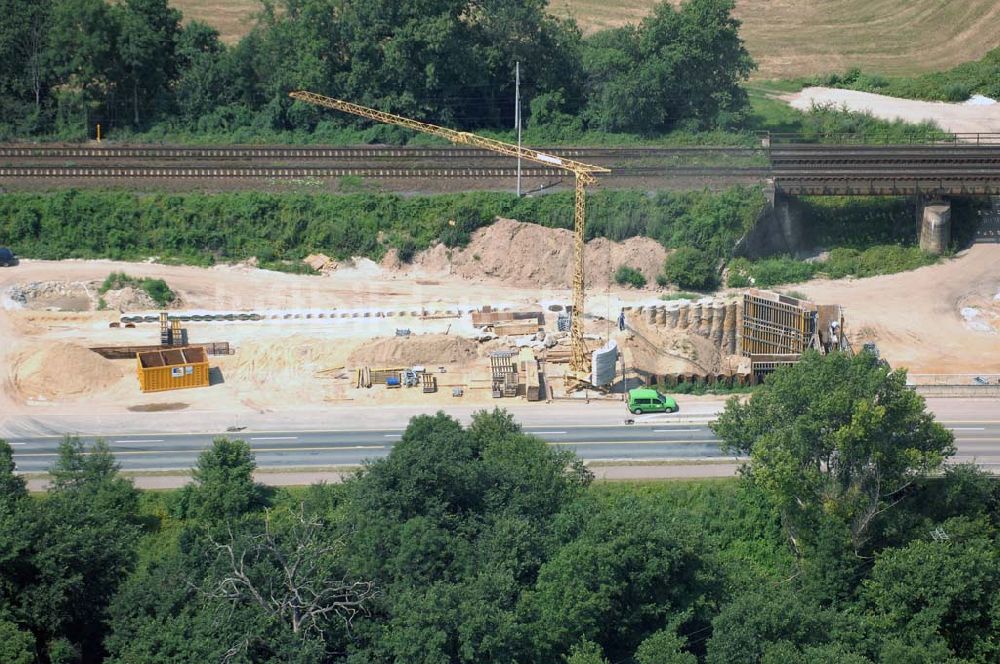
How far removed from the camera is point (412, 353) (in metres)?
53.0

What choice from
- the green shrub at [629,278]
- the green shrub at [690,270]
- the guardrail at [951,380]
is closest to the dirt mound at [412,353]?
the green shrub at [629,278]

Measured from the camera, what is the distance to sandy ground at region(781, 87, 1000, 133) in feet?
247

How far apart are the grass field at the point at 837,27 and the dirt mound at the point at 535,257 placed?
100 ft

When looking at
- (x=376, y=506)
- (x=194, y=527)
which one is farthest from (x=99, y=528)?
(x=376, y=506)

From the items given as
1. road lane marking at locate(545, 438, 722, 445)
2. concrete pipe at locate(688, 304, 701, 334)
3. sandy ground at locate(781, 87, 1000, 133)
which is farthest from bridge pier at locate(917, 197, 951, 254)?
road lane marking at locate(545, 438, 722, 445)

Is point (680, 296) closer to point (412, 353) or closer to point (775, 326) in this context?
point (775, 326)

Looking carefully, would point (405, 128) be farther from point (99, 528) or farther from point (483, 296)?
point (99, 528)

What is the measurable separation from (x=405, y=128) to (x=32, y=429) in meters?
29.1

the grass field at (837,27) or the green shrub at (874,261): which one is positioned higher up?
the grass field at (837,27)

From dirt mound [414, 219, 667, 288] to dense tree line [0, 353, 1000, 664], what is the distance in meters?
17.8

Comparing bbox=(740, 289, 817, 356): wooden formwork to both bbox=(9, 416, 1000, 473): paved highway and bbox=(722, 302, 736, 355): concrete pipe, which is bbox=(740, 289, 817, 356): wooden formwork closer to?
bbox=(722, 302, 736, 355): concrete pipe

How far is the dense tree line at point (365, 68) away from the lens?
71.4 metres

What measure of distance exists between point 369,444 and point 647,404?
990cm

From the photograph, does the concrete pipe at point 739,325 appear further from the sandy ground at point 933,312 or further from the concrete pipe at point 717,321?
the sandy ground at point 933,312
